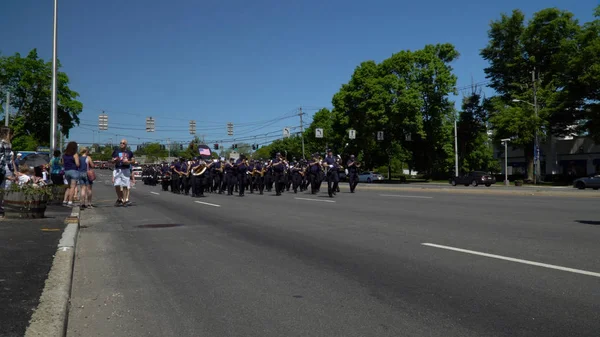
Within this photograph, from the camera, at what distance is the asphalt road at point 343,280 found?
173 inches

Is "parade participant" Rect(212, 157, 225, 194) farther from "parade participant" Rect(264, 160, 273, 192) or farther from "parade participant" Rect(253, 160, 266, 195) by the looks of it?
"parade participant" Rect(264, 160, 273, 192)

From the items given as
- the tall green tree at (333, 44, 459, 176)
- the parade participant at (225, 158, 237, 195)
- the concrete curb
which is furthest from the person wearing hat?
the tall green tree at (333, 44, 459, 176)

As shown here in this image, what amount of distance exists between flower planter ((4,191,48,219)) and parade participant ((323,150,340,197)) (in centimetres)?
1229

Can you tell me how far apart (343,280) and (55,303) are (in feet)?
9.66

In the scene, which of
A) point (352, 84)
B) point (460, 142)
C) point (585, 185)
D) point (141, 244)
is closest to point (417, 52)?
point (352, 84)

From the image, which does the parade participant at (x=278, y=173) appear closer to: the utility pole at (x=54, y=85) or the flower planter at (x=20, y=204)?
the utility pole at (x=54, y=85)

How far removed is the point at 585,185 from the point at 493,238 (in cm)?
3382

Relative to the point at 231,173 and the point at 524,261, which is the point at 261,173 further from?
the point at 524,261

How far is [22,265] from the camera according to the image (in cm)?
631

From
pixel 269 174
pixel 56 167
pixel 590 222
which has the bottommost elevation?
pixel 590 222

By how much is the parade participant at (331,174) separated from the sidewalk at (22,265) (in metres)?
12.7

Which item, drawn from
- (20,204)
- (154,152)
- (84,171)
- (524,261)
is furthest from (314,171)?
(154,152)

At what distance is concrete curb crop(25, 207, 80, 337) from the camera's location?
4.02 metres

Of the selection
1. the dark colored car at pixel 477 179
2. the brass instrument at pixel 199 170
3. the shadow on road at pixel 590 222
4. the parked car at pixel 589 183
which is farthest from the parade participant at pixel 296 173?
the dark colored car at pixel 477 179
